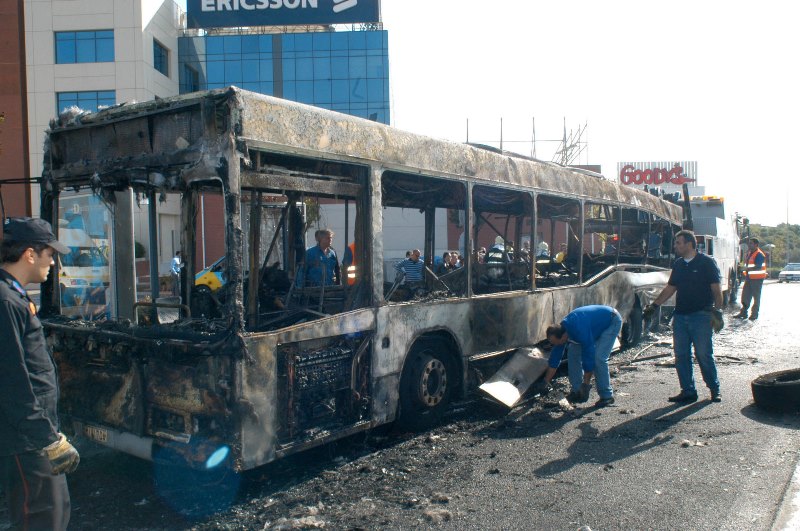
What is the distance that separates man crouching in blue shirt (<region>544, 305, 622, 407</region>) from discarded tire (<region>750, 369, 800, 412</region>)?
1427 millimetres

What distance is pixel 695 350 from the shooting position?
24.3 feet

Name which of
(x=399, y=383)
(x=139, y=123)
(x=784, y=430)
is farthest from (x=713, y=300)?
(x=139, y=123)

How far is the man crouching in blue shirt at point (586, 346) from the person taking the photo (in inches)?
282

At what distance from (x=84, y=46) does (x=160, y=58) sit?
472 centimetres

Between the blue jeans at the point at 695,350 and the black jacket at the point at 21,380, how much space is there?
6.31m

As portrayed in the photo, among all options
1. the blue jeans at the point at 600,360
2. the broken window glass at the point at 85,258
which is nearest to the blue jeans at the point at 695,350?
the blue jeans at the point at 600,360

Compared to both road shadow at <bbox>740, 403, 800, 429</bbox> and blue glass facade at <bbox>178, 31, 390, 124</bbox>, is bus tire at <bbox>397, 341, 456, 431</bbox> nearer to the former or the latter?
road shadow at <bbox>740, 403, 800, 429</bbox>

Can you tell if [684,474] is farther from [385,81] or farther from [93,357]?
[385,81]

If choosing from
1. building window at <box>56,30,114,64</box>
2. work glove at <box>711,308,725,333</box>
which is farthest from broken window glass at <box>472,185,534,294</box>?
building window at <box>56,30,114,64</box>

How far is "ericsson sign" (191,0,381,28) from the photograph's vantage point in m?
42.6

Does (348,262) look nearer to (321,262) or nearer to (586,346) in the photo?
(321,262)

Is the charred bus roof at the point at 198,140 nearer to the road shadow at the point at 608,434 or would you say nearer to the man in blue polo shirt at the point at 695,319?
the road shadow at the point at 608,434

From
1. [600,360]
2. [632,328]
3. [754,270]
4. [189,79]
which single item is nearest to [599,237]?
[632,328]

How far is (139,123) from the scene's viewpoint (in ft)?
15.9
